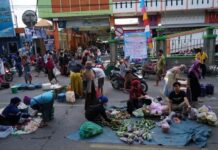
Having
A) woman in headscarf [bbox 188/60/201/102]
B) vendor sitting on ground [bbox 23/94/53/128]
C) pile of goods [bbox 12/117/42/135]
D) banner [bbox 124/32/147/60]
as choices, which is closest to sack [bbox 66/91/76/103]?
vendor sitting on ground [bbox 23/94/53/128]

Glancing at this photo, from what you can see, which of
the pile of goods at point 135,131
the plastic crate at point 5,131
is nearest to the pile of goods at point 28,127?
the plastic crate at point 5,131

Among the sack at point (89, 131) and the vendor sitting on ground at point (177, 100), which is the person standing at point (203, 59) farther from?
the sack at point (89, 131)

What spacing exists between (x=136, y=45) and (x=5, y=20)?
16.4 meters

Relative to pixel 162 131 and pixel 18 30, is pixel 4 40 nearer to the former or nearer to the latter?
pixel 18 30

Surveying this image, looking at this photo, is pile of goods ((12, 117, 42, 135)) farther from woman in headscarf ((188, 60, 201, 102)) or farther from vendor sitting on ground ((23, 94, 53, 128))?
woman in headscarf ((188, 60, 201, 102))

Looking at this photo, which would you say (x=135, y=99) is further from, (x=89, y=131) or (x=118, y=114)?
(x=89, y=131)

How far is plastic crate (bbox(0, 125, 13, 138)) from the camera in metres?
7.56

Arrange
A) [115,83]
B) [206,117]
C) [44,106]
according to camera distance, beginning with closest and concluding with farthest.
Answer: [206,117]
[44,106]
[115,83]

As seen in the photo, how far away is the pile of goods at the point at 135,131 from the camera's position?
6895 millimetres

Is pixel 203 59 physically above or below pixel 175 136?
above

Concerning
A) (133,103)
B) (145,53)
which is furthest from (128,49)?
(133,103)

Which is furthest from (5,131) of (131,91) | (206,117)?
(206,117)

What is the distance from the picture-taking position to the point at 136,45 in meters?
16.7

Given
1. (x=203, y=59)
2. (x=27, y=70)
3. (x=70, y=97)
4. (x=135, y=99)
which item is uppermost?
(x=203, y=59)
